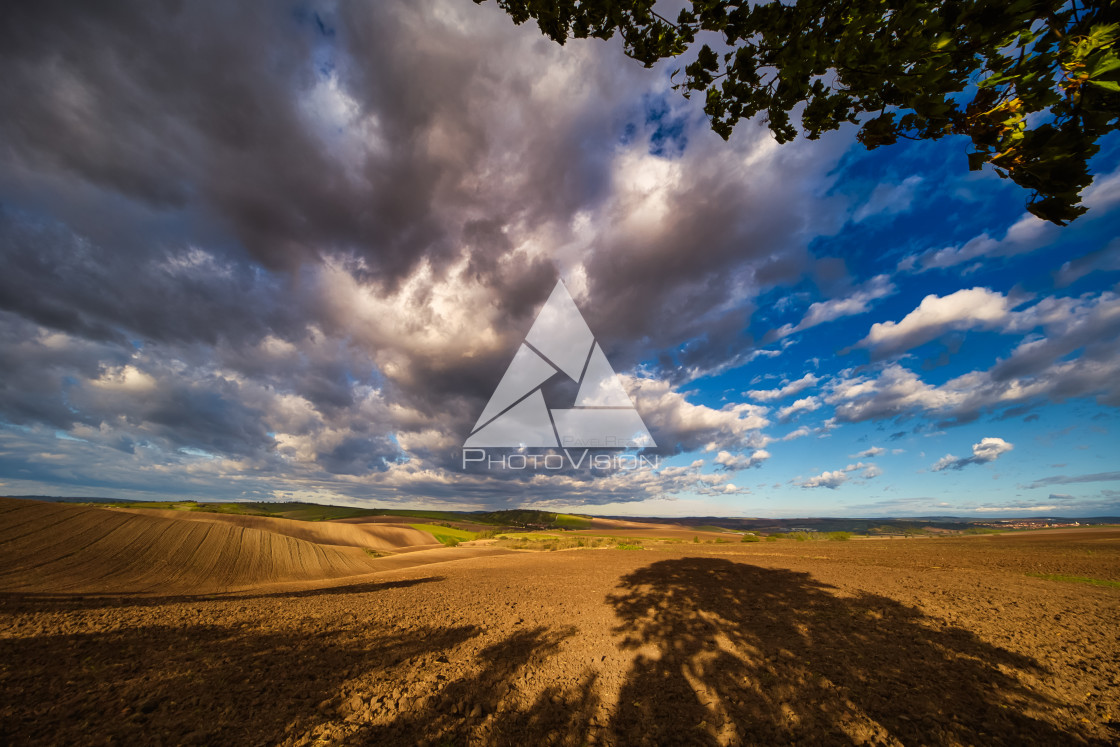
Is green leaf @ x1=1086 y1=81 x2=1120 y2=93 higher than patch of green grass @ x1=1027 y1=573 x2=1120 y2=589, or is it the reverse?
green leaf @ x1=1086 y1=81 x2=1120 y2=93

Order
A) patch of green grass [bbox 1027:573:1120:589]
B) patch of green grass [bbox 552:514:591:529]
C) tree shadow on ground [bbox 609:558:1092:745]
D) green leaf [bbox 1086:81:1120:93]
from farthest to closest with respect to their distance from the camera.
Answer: patch of green grass [bbox 552:514:591:529] → patch of green grass [bbox 1027:573:1120:589] → tree shadow on ground [bbox 609:558:1092:745] → green leaf [bbox 1086:81:1120:93]

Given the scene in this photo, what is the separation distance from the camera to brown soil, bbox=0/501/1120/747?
4883 mm

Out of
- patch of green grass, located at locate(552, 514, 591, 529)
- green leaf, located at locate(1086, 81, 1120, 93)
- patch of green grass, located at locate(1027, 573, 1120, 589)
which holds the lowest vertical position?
patch of green grass, located at locate(552, 514, 591, 529)

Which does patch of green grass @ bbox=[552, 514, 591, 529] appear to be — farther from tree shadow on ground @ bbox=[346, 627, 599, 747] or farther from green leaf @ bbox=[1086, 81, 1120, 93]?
green leaf @ bbox=[1086, 81, 1120, 93]

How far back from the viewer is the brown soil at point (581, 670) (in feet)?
16.0

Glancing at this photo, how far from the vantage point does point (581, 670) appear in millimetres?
6891

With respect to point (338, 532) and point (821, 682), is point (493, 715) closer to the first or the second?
point (821, 682)

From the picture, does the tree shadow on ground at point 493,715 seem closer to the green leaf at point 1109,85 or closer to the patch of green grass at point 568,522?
the green leaf at point 1109,85

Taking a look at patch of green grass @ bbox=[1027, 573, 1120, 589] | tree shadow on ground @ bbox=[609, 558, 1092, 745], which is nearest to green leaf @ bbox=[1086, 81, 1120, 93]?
tree shadow on ground @ bbox=[609, 558, 1092, 745]

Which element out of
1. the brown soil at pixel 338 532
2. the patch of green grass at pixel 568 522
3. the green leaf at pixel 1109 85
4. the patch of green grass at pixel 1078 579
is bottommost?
the patch of green grass at pixel 568 522

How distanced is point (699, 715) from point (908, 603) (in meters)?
9.49

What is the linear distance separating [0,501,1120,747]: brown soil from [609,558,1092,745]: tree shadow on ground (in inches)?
1.5

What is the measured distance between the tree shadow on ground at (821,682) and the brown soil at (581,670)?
0.13 feet

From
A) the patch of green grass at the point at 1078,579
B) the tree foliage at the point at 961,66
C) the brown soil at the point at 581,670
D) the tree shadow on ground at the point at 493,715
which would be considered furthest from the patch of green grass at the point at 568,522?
the tree foliage at the point at 961,66
